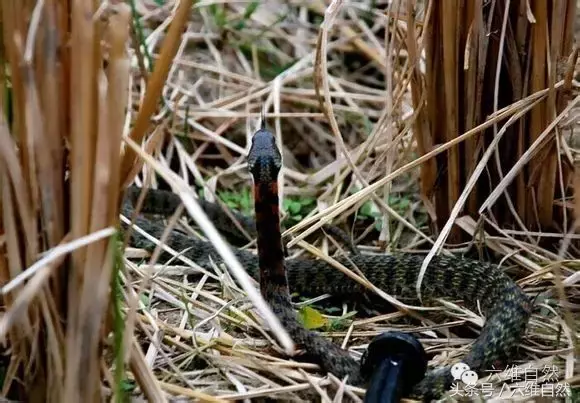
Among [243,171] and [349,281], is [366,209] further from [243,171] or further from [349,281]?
[243,171]

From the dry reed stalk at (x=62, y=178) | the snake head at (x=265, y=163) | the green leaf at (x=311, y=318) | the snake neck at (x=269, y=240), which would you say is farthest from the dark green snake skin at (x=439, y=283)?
the dry reed stalk at (x=62, y=178)

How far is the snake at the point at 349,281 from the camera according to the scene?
7.77 ft

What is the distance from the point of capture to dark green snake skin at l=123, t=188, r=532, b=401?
96.9 inches

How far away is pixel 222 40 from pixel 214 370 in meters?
2.43

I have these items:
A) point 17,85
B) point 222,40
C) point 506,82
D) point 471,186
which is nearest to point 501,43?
point 506,82

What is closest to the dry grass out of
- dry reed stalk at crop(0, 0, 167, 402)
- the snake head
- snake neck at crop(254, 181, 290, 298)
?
dry reed stalk at crop(0, 0, 167, 402)

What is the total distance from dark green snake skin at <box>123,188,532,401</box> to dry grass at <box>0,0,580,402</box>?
2.6 inches

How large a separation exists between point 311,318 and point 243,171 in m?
1.24

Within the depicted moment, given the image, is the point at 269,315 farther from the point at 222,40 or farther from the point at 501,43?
the point at 222,40

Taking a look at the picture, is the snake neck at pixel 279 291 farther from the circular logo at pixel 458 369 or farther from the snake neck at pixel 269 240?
the circular logo at pixel 458 369

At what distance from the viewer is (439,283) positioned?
2.87 metres

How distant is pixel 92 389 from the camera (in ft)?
5.99

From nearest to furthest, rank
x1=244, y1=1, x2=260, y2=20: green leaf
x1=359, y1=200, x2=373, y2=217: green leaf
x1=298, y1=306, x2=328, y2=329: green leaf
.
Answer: x1=298, y1=306, x2=328, y2=329: green leaf
x1=359, y1=200, x2=373, y2=217: green leaf
x1=244, y1=1, x2=260, y2=20: green leaf

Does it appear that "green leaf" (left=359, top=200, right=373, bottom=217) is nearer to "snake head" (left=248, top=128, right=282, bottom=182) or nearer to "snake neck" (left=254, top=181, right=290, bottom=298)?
"snake neck" (left=254, top=181, right=290, bottom=298)
